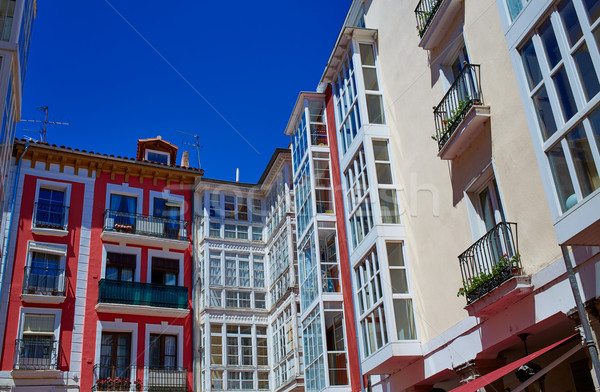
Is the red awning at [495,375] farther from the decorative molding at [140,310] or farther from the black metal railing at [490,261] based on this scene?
the decorative molding at [140,310]

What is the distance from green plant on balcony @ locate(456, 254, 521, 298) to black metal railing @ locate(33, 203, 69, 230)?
18759mm

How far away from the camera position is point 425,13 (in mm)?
14359

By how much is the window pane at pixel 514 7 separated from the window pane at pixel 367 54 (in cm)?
754

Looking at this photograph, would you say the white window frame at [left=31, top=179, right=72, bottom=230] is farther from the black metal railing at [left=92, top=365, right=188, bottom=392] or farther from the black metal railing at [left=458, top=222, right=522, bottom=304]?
the black metal railing at [left=458, top=222, right=522, bottom=304]

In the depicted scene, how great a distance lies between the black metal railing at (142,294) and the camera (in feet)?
81.0

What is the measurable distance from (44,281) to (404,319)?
15628mm

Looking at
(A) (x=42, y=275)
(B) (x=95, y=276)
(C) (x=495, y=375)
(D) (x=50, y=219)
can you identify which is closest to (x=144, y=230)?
(B) (x=95, y=276)

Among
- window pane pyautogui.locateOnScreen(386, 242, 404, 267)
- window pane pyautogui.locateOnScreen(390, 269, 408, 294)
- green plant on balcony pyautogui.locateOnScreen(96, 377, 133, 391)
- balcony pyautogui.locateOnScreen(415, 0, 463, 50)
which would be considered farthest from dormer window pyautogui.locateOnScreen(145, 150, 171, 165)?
balcony pyautogui.locateOnScreen(415, 0, 463, 50)

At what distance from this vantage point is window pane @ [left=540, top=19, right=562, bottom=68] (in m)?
9.27

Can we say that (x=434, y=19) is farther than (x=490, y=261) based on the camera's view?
Yes

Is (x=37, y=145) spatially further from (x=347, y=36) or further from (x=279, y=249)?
(x=347, y=36)

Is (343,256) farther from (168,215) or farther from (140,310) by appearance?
(168,215)

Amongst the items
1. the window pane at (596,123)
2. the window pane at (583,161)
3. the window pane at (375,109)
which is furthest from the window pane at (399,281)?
the window pane at (596,123)

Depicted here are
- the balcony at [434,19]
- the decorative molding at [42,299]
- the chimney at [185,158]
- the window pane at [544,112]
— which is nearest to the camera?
the window pane at [544,112]
